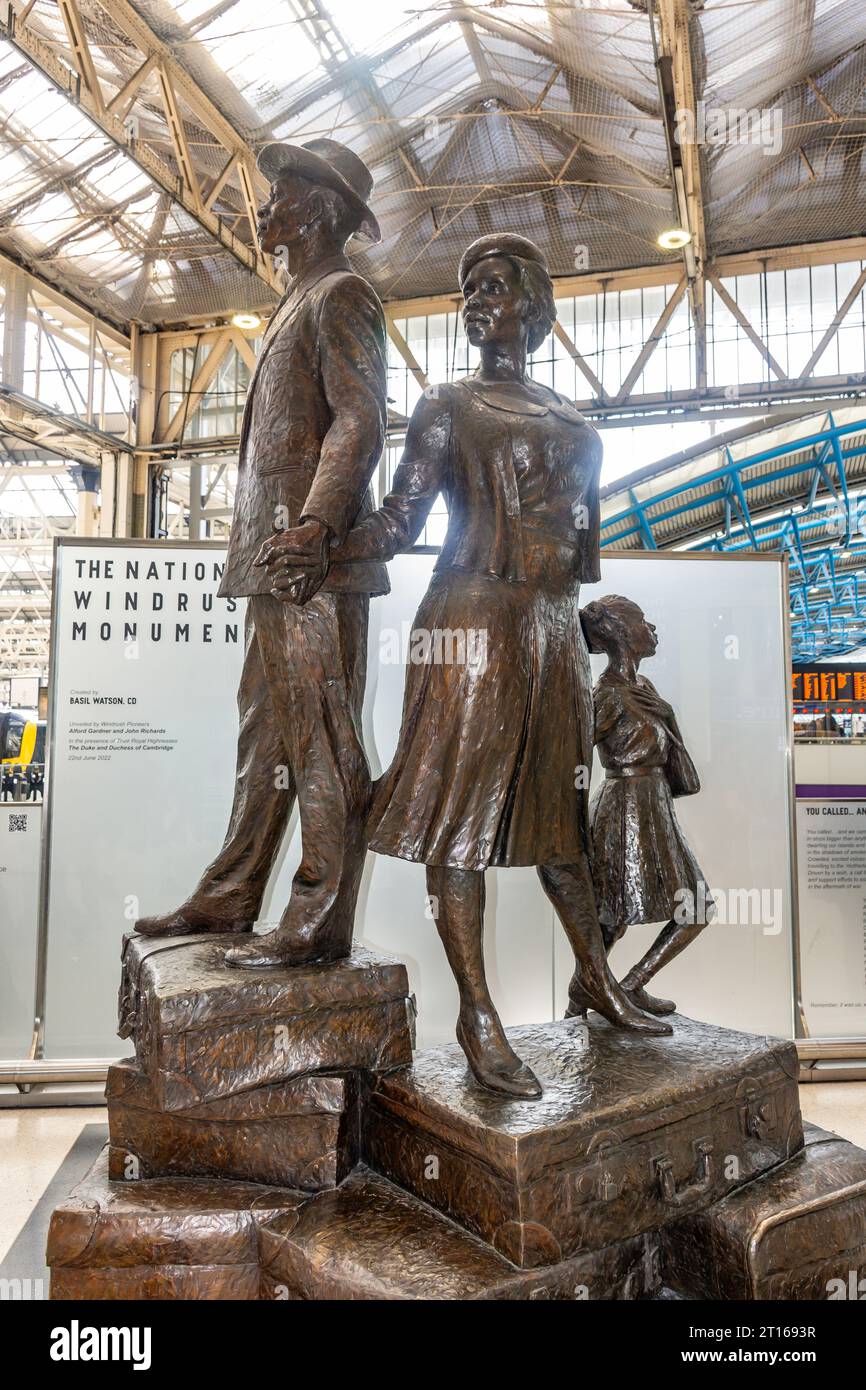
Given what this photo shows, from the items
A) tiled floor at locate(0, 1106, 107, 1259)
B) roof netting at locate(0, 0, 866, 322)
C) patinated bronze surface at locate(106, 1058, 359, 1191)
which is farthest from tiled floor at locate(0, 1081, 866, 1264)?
roof netting at locate(0, 0, 866, 322)

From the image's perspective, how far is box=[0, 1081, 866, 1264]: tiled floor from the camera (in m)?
2.78

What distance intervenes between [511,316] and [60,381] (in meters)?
8.23

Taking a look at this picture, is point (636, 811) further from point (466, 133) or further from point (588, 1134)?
point (466, 133)

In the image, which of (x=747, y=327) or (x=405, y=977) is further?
(x=747, y=327)

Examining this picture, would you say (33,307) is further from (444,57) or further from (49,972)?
(49,972)

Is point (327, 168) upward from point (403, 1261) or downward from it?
upward

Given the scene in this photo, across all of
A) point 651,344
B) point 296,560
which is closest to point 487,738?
point 296,560

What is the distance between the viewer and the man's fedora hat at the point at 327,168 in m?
2.19

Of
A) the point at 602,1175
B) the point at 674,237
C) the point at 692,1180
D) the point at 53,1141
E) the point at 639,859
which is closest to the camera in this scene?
the point at 602,1175

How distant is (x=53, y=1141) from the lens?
3471mm

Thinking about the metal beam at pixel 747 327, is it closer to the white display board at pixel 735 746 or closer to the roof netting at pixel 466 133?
the roof netting at pixel 466 133

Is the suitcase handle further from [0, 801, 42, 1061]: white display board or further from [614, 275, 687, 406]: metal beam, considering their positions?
[614, 275, 687, 406]: metal beam

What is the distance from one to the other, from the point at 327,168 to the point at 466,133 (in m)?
5.75

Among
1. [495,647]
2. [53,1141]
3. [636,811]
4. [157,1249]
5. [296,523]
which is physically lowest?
[53,1141]
